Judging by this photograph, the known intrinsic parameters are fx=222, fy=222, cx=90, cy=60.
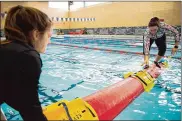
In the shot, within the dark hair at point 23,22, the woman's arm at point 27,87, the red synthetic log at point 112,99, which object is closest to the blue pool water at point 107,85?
the red synthetic log at point 112,99

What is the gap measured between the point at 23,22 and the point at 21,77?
30 centimetres

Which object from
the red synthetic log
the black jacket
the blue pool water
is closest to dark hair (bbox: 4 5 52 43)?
the black jacket

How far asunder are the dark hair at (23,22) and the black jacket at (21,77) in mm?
56

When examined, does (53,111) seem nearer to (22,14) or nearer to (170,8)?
(22,14)

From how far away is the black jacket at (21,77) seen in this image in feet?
3.66

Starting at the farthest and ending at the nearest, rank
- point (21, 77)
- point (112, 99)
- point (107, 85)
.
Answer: point (107, 85) → point (112, 99) → point (21, 77)

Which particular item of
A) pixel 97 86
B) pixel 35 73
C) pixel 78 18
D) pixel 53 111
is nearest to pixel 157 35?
pixel 97 86

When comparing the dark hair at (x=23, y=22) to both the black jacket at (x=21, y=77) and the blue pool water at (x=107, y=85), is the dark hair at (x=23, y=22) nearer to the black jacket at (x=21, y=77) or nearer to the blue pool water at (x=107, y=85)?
the black jacket at (x=21, y=77)

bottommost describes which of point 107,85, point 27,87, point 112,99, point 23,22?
point 107,85

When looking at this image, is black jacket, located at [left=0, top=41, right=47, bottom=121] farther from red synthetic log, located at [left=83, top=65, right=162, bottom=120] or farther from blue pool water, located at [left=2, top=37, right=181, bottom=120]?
blue pool water, located at [left=2, top=37, right=181, bottom=120]

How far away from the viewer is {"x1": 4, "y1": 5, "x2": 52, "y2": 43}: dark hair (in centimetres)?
119

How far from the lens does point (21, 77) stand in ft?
3.67

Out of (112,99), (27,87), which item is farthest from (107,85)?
(27,87)

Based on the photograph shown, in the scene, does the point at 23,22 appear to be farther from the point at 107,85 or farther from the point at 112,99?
the point at 107,85
